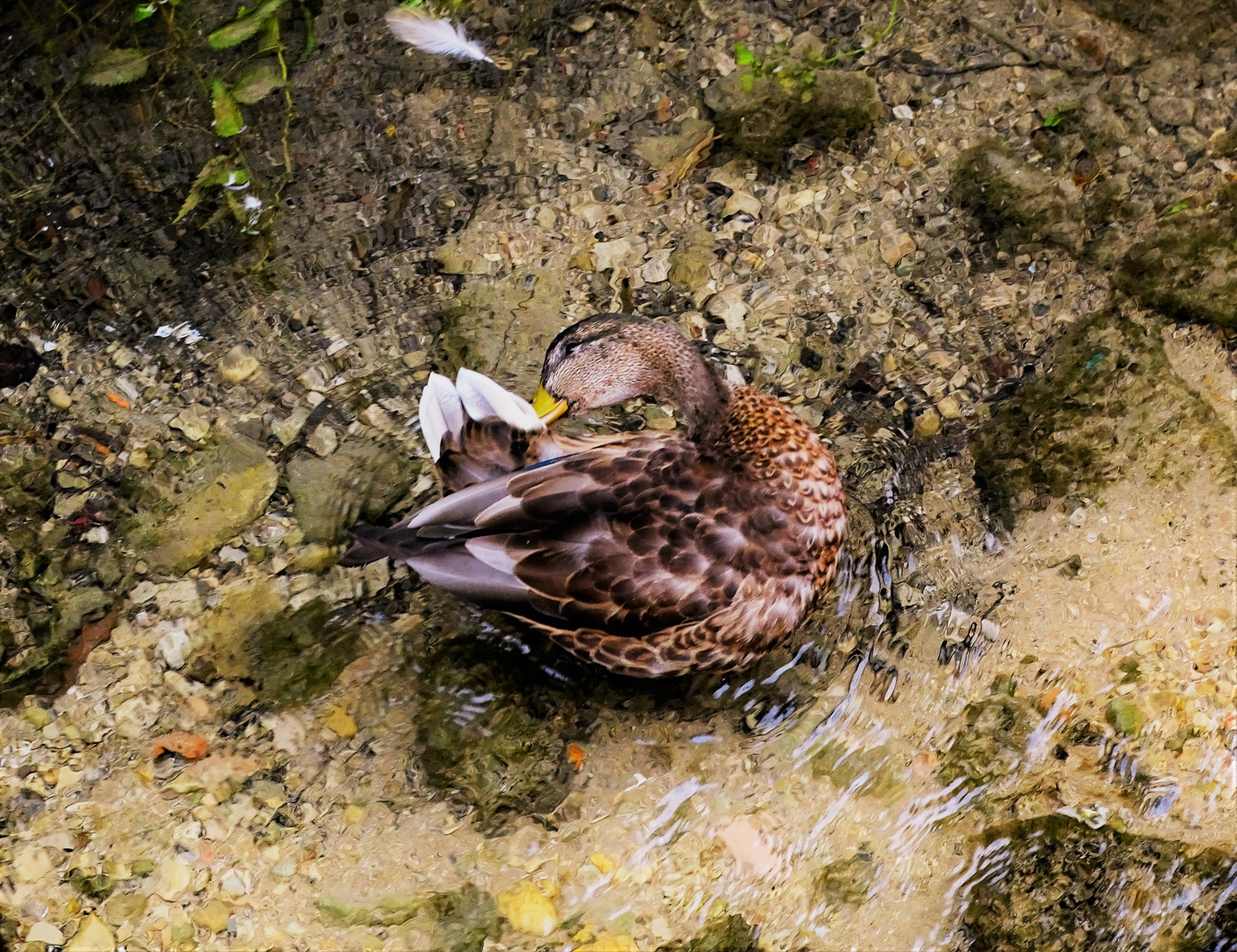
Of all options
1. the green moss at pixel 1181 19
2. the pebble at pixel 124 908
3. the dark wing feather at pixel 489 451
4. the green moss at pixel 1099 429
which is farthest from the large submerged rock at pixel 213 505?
the green moss at pixel 1181 19

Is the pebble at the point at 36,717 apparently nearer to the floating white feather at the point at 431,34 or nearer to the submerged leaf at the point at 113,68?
the submerged leaf at the point at 113,68

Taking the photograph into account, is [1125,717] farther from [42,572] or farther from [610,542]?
[42,572]

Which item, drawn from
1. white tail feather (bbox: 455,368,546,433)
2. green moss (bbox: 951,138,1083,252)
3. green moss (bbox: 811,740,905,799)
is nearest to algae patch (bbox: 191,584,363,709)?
white tail feather (bbox: 455,368,546,433)

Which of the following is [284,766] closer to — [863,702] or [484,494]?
[484,494]

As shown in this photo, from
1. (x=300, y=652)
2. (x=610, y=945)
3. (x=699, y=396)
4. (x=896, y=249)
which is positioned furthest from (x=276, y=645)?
(x=896, y=249)

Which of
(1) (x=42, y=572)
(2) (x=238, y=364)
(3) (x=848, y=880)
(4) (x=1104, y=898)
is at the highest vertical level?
(2) (x=238, y=364)

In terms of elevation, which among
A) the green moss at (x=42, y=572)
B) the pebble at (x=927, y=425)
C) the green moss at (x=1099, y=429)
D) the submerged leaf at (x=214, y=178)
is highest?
the submerged leaf at (x=214, y=178)

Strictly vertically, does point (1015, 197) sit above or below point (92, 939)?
above
